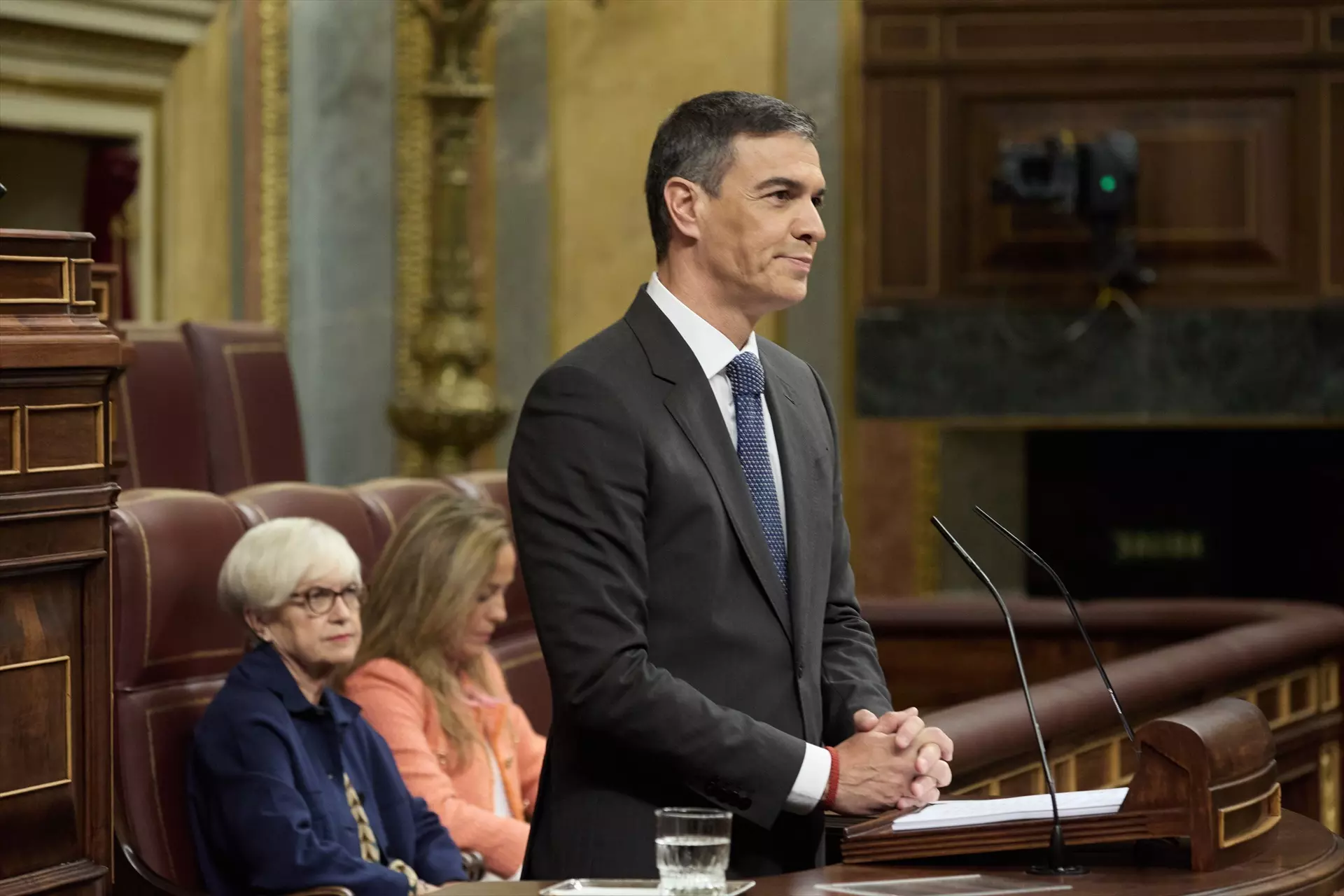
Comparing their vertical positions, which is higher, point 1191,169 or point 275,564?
point 1191,169

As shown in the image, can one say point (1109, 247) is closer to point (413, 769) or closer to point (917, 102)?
point (917, 102)

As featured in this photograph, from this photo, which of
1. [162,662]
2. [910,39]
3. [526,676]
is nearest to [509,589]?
[526,676]

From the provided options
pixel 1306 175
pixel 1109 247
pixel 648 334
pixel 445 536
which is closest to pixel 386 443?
pixel 1109 247

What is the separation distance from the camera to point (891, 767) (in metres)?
1.90

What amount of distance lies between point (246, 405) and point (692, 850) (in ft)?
12.2

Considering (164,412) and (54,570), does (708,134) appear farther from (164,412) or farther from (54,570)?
(164,412)

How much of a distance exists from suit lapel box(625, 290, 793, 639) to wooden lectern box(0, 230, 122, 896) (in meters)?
0.98

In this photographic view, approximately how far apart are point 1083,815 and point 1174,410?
217 inches

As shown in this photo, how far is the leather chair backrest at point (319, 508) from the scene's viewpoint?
11.3 feet

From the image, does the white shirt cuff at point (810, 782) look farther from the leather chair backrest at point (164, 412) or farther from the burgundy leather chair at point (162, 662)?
the leather chair backrest at point (164, 412)

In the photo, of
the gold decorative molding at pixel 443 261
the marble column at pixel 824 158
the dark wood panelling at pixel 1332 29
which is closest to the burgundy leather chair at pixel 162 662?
the gold decorative molding at pixel 443 261

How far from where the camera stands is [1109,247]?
6.98m

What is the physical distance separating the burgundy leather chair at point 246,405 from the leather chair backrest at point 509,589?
855 millimetres

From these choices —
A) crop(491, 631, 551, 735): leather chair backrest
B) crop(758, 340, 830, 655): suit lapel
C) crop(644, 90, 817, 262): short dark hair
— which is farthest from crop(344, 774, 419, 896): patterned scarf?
crop(644, 90, 817, 262): short dark hair
